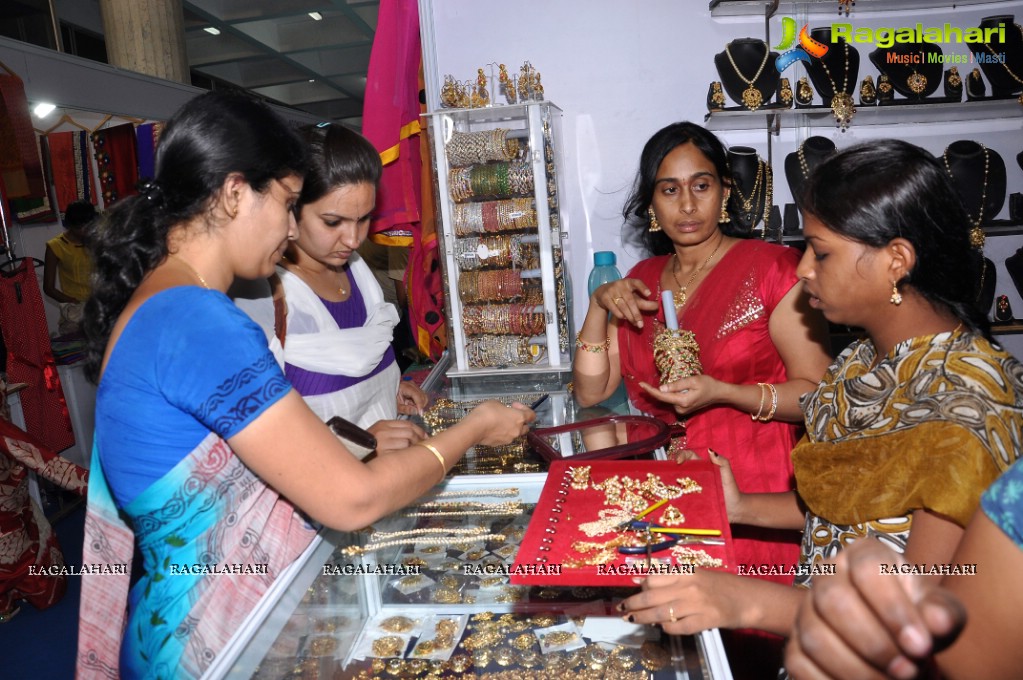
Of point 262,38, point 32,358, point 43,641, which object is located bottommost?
point 43,641

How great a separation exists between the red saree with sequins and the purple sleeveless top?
0.93m

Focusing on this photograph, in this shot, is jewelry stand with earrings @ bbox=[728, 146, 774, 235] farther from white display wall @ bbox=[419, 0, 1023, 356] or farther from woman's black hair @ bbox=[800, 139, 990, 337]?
woman's black hair @ bbox=[800, 139, 990, 337]

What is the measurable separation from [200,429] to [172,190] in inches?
17.6

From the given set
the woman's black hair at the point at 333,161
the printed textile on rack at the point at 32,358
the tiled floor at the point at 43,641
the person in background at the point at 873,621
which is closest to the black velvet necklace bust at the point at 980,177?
the woman's black hair at the point at 333,161

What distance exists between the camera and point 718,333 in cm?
220

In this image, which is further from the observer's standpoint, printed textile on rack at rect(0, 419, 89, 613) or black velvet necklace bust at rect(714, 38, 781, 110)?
printed textile on rack at rect(0, 419, 89, 613)

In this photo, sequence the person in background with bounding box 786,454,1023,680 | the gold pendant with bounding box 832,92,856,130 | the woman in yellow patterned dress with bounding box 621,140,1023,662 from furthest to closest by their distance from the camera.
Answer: the gold pendant with bounding box 832,92,856,130
the woman in yellow patterned dress with bounding box 621,140,1023,662
the person in background with bounding box 786,454,1023,680

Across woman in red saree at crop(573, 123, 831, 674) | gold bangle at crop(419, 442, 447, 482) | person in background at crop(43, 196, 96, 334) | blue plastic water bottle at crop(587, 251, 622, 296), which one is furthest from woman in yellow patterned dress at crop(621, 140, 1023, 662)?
person in background at crop(43, 196, 96, 334)

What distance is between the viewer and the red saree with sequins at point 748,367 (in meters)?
2.11

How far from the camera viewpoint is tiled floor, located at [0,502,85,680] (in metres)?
3.17

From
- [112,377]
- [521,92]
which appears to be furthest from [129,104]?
[112,377]

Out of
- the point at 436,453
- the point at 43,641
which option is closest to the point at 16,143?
the point at 43,641

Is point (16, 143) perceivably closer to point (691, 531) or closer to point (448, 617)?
point (448, 617)

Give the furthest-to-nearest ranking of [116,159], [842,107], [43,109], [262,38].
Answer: [262,38], [116,159], [43,109], [842,107]
